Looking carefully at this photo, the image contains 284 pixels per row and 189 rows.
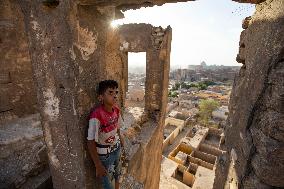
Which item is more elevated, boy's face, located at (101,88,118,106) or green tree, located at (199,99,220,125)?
boy's face, located at (101,88,118,106)

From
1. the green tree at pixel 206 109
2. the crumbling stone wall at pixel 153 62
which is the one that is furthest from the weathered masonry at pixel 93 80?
the green tree at pixel 206 109

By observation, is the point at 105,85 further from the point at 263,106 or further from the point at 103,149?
the point at 263,106

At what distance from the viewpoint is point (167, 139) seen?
16906 millimetres

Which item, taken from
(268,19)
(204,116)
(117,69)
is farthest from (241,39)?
(204,116)

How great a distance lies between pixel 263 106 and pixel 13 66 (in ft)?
15.2

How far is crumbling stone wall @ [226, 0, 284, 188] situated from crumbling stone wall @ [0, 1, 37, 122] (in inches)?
172

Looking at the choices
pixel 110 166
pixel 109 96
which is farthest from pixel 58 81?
pixel 110 166

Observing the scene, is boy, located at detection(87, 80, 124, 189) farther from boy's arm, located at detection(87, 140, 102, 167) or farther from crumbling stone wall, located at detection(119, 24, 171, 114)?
crumbling stone wall, located at detection(119, 24, 171, 114)

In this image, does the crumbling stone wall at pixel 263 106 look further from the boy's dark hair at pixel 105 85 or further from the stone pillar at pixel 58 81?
the stone pillar at pixel 58 81

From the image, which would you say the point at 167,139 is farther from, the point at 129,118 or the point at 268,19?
the point at 268,19

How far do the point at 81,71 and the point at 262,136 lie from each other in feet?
5.54

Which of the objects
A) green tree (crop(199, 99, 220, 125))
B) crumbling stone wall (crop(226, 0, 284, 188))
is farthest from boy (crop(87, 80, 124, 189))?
green tree (crop(199, 99, 220, 125))

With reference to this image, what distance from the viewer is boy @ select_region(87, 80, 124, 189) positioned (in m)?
1.96

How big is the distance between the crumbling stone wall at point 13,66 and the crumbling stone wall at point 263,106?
437 centimetres
